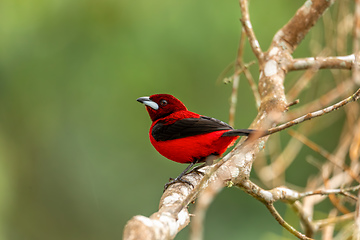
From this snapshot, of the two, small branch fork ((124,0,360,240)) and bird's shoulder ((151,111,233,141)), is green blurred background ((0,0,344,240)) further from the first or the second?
bird's shoulder ((151,111,233,141))

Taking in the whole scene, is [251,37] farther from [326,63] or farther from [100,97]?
[100,97]

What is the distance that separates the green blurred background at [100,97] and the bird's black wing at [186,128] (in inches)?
206

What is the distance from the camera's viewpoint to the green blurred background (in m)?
8.95

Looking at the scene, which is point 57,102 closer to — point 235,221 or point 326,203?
point 235,221

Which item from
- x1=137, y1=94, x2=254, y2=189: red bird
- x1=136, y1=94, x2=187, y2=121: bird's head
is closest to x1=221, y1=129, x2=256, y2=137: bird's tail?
x1=137, y1=94, x2=254, y2=189: red bird

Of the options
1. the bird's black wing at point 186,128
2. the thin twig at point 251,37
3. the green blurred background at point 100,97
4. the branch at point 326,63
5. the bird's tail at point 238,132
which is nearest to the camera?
the bird's tail at point 238,132

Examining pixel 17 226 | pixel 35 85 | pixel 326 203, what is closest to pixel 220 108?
pixel 326 203

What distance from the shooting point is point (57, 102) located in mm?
10367

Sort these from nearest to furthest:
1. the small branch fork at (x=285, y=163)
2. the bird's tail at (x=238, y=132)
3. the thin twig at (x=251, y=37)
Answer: the small branch fork at (x=285, y=163) < the bird's tail at (x=238, y=132) < the thin twig at (x=251, y=37)

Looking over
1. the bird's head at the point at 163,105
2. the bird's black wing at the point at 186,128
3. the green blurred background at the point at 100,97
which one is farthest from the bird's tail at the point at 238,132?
the green blurred background at the point at 100,97

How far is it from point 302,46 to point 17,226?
7.32 meters

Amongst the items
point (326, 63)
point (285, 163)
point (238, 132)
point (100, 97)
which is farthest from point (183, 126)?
point (100, 97)

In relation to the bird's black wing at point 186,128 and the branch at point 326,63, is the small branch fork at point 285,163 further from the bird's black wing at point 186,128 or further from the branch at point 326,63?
the bird's black wing at point 186,128

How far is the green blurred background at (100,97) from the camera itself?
352 inches
